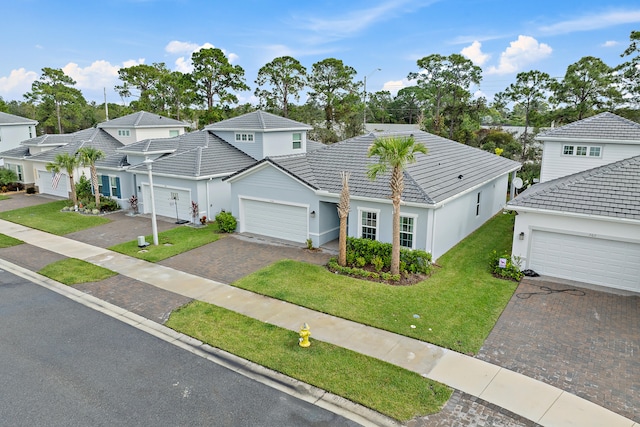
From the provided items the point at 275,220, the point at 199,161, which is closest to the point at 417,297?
the point at 275,220

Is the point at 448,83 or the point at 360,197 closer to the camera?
the point at 360,197

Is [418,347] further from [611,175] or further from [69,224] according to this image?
[69,224]

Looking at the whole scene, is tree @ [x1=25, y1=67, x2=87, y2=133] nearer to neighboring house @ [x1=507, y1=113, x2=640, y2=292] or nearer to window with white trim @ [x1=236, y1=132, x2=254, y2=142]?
window with white trim @ [x1=236, y1=132, x2=254, y2=142]

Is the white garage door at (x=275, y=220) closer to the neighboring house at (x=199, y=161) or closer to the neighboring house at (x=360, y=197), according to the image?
the neighboring house at (x=360, y=197)

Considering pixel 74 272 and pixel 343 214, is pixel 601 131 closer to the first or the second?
pixel 343 214

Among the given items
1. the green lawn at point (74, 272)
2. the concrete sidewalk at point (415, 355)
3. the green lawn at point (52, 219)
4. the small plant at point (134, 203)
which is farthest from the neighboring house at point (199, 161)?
the concrete sidewalk at point (415, 355)

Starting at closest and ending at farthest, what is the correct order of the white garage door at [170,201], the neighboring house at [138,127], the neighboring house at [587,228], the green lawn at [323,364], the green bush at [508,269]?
the green lawn at [323,364], the neighboring house at [587,228], the green bush at [508,269], the white garage door at [170,201], the neighboring house at [138,127]

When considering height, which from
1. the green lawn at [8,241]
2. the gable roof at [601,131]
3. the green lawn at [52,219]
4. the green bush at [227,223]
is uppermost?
the gable roof at [601,131]

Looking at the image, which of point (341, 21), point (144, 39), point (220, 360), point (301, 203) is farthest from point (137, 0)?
point (220, 360)
